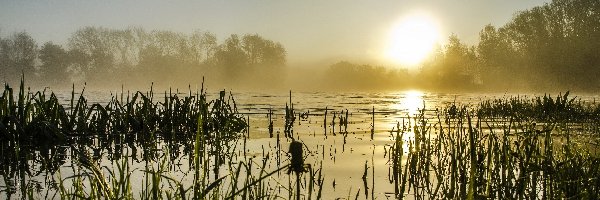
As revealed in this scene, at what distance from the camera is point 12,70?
88.5 m

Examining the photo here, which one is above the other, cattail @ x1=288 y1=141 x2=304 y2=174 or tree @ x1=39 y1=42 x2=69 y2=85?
tree @ x1=39 y1=42 x2=69 y2=85

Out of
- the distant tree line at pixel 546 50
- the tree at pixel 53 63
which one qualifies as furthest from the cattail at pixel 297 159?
the tree at pixel 53 63

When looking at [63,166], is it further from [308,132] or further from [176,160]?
[308,132]

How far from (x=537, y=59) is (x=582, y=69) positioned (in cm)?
558

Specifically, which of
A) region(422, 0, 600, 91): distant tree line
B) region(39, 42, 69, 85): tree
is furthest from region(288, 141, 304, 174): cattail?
region(39, 42, 69, 85): tree

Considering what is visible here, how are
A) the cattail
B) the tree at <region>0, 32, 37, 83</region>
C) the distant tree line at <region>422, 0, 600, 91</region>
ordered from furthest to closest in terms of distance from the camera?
the tree at <region>0, 32, 37, 83</region>
the distant tree line at <region>422, 0, 600, 91</region>
the cattail

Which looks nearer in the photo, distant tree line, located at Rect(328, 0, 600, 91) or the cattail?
the cattail

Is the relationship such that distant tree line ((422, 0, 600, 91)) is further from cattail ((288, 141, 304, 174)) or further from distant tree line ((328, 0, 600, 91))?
cattail ((288, 141, 304, 174))

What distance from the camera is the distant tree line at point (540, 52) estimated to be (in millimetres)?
56469

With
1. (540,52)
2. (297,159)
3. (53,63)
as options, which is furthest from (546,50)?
(53,63)

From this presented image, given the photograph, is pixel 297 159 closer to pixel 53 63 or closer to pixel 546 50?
pixel 546 50

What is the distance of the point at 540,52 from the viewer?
60.8 meters

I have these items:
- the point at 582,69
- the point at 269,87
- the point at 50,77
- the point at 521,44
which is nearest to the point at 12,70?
the point at 50,77

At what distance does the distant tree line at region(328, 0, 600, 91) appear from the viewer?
56.5 meters
